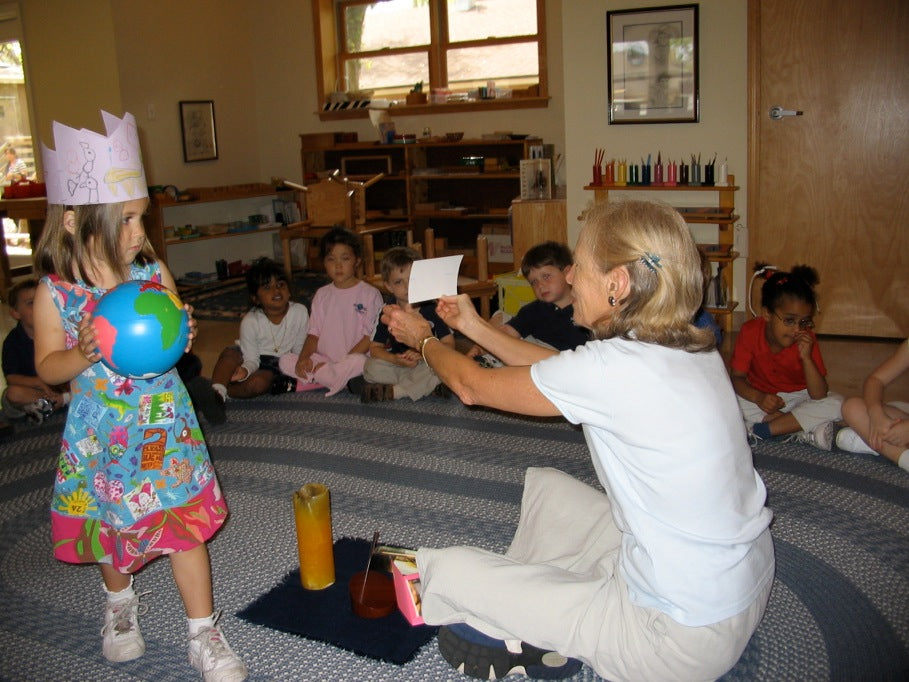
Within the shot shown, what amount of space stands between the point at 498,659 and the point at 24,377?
→ 2.97 metres

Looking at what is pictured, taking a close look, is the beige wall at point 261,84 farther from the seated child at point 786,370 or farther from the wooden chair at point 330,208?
the seated child at point 786,370

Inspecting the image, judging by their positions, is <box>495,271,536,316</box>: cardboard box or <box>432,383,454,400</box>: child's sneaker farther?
<box>495,271,536,316</box>: cardboard box

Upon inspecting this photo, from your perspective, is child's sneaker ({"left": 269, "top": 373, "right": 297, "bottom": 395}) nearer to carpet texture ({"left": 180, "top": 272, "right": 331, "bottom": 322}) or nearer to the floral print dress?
carpet texture ({"left": 180, "top": 272, "right": 331, "bottom": 322})

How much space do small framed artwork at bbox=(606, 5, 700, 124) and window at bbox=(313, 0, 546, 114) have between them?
214 cm

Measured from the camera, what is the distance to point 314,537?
86.0 inches

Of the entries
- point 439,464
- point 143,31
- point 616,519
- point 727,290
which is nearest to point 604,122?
point 727,290

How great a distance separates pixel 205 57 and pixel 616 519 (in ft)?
24.5

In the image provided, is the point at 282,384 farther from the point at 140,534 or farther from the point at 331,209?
the point at 331,209

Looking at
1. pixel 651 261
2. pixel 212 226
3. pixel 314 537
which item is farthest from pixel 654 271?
pixel 212 226

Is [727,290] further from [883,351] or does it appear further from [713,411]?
[713,411]

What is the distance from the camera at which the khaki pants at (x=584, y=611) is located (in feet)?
5.15

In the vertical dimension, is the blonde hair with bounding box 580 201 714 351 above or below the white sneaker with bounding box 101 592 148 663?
above

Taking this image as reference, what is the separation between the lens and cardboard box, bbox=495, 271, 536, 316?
4.70 m

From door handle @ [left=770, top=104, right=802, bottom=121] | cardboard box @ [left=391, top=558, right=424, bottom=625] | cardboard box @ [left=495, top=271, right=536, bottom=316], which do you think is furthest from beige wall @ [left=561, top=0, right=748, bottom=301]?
cardboard box @ [left=391, top=558, right=424, bottom=625]
